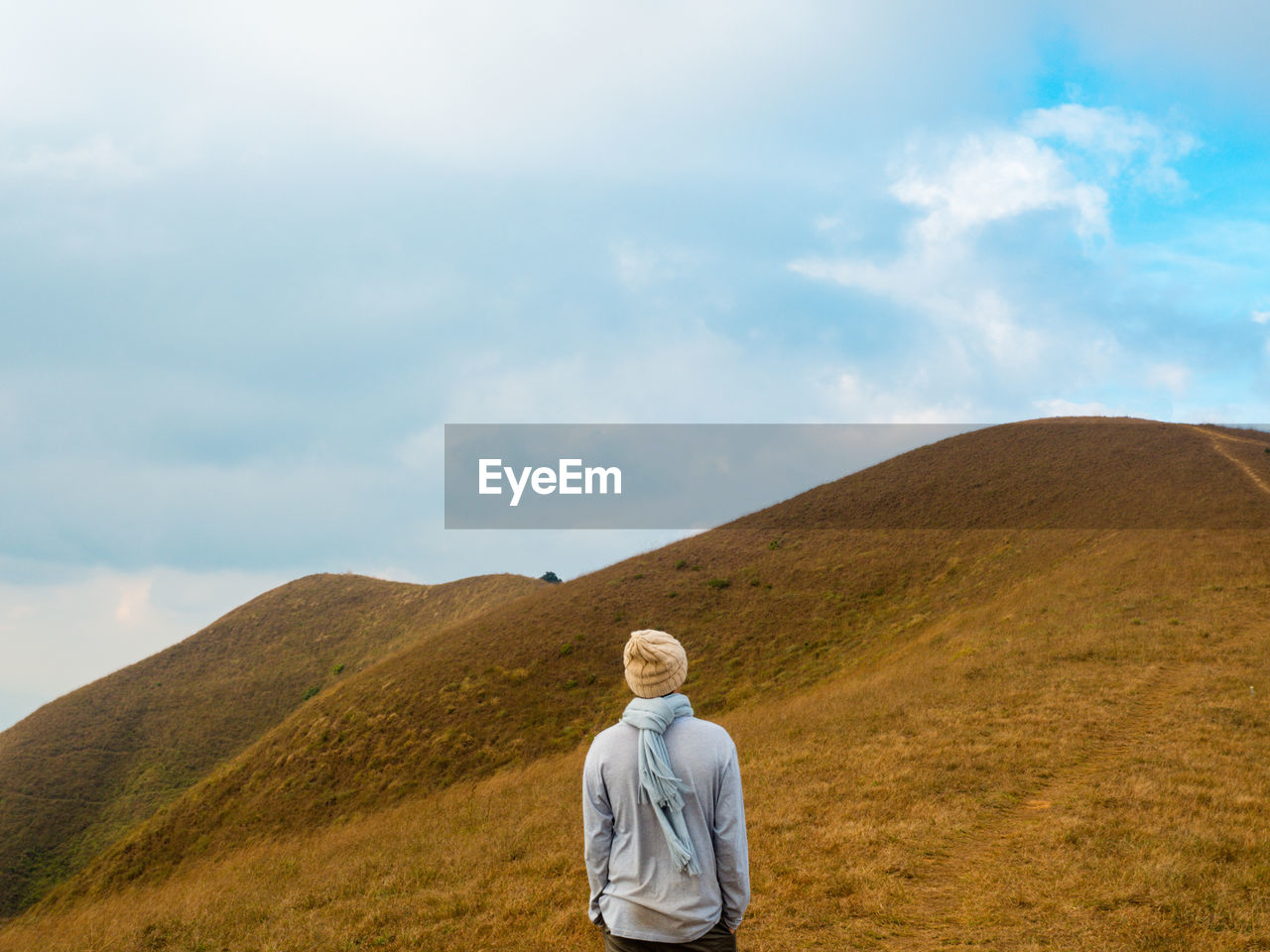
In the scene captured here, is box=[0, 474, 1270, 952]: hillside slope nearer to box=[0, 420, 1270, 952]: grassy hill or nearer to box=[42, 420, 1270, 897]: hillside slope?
box=[0, 420, 1270, 952]: grassy hill

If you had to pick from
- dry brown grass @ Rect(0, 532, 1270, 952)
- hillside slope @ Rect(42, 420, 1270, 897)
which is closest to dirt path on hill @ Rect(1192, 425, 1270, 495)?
hillside slope @ Rect(42, 420, 1270, 897)

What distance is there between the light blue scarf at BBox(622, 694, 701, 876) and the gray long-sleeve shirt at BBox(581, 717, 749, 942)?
5cm

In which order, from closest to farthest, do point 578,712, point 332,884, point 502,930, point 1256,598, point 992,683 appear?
point 502,930 < point 332,884 < point 992,683 < point 1256,598 < point 578,712

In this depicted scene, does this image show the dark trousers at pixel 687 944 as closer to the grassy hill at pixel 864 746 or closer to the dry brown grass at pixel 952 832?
the dry brown grass at pixel 952 832

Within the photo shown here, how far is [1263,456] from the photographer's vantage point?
165ft

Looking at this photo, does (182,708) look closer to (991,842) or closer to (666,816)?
(991,842)

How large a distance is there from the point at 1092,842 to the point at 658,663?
8840mm

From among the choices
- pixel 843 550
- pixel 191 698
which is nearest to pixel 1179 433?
pixel 843 550

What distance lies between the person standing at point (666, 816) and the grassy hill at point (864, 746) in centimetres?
523

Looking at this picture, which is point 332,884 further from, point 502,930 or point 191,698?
point 191,698

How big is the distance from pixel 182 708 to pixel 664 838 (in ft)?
219

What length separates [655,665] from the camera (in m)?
3.84

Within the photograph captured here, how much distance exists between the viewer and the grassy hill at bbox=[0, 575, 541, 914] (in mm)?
42375

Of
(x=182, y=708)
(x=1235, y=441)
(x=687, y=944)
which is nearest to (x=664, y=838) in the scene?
(x=687, y=944)
